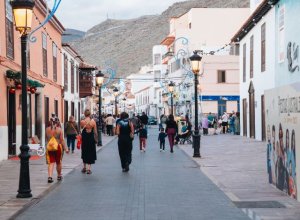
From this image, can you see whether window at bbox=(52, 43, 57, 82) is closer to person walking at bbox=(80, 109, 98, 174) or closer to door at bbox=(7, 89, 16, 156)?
door at bbox=(7, 89, 16, 156)

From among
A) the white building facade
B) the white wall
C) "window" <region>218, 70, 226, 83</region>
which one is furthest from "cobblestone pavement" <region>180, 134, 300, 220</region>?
"window" <region>218, 70, 226, 83</region>

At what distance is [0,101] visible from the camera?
1894 cm

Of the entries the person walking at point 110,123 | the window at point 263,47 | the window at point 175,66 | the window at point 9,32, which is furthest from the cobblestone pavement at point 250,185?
the window at point 175,66

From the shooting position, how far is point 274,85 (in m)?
27.8

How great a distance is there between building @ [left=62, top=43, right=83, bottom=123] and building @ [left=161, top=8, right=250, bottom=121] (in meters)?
10.1

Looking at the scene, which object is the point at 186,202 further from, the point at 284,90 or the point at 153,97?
the point at 153,97

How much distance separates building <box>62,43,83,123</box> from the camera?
121 feet

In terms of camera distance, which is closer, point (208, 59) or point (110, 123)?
point (110, 123)

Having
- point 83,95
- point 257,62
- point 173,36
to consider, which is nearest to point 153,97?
point 173,36

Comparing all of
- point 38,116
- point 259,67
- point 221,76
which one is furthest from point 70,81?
point 221,76

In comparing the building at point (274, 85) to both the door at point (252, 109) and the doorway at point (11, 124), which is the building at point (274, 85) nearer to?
the door at point (252, 109)

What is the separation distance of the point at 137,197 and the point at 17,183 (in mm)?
3511

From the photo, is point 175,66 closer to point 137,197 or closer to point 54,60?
point 54,60

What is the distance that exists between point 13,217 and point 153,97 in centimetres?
8749
